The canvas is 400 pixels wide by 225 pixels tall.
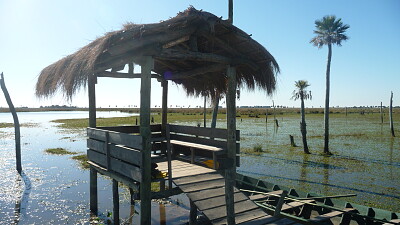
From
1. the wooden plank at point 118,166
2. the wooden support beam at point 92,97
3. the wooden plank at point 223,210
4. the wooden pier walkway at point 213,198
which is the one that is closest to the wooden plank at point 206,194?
the wooden pier walkway at point 213,198

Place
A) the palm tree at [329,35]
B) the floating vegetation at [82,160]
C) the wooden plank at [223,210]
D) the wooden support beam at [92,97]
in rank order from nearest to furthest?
1. the wooden plank at [223,210]
2. the wooden support beam at [92,97]
3. the floating vegetation at [82,160]
4. the palm tree at [329,35]

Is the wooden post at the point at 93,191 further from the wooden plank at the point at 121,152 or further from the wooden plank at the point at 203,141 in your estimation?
the wooden plank at the point at 203,141

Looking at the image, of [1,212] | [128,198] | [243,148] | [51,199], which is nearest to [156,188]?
[128,198]

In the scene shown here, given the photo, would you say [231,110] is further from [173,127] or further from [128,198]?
[128,198]

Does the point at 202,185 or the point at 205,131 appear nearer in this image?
the point at 202,185

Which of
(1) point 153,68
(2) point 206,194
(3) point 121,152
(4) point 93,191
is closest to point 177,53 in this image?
(1) point 153,68

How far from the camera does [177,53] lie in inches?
238

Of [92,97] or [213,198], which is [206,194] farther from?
[92,97]

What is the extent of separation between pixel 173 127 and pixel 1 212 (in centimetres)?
640

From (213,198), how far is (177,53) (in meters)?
2.97

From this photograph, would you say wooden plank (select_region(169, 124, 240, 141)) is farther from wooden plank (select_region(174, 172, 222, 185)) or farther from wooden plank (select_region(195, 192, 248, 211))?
wooden plank (select_region(195, 192, 248, 211))

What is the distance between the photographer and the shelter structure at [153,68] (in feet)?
18.2

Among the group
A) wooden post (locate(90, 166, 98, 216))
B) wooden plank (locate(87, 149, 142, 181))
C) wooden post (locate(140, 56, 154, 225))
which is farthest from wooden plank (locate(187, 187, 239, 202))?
wooden post (locate(90, 166, 98, 216))

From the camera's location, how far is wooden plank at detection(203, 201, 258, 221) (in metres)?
5.54
